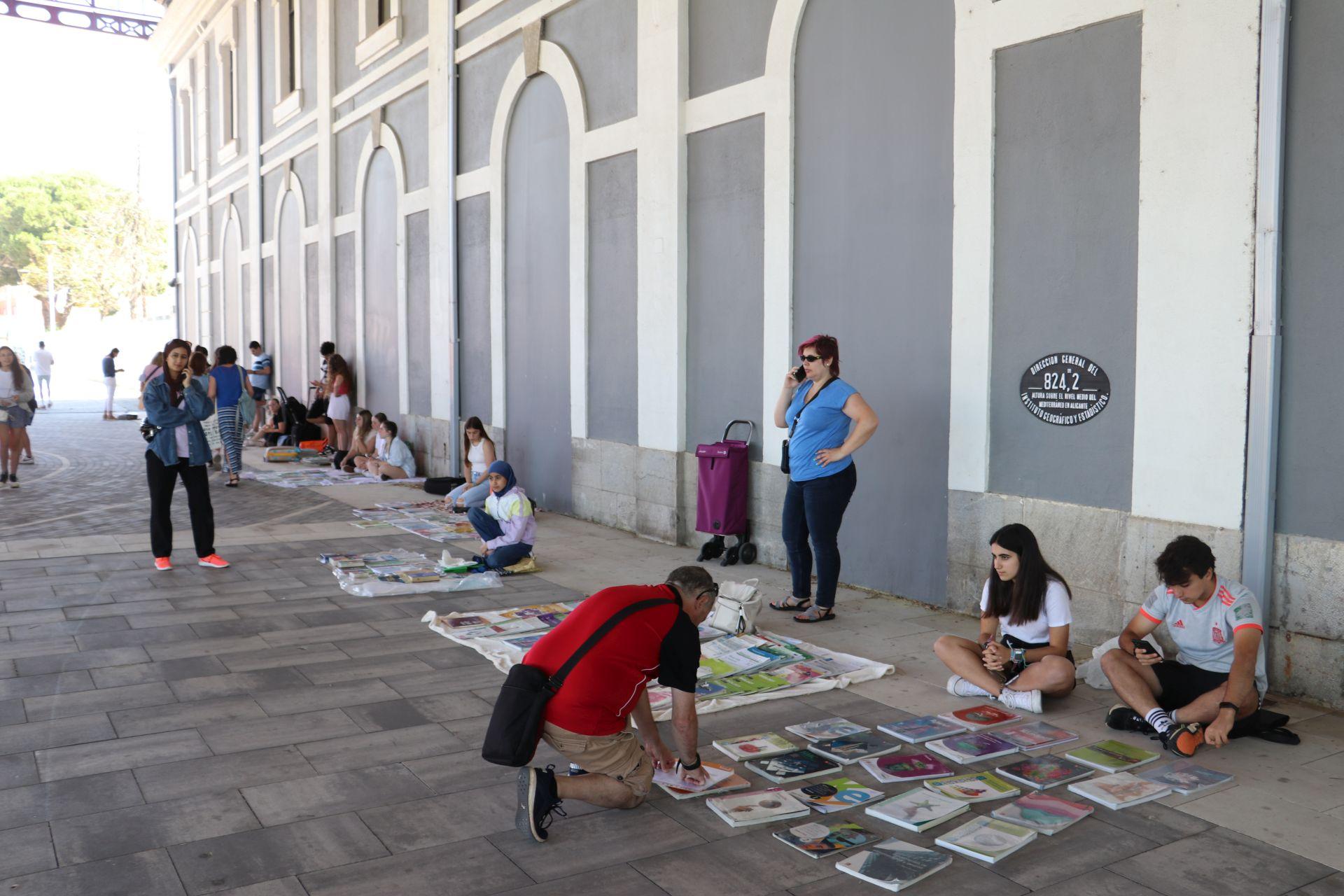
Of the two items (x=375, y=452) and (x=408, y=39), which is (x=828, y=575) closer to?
(x=375, y=452)

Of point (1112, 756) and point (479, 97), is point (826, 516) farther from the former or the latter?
point (479, 97)

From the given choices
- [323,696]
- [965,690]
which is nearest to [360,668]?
[323,696]

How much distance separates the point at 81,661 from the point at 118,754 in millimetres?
1794

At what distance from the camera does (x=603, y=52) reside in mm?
11578

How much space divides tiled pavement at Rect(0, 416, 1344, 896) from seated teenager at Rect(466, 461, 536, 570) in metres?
1.07

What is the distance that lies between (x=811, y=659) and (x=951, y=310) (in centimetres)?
264

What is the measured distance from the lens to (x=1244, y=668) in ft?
16.2

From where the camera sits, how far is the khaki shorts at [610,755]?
4078 millimetres

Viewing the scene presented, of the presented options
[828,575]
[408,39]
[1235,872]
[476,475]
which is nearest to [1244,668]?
[1235,872]

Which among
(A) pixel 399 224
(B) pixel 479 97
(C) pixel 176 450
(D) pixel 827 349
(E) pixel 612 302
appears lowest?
(C) pixel 176 450

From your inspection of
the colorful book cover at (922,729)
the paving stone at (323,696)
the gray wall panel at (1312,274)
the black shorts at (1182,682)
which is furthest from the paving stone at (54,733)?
the gray wall panel at (1312,274)

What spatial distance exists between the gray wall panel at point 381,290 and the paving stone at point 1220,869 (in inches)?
588

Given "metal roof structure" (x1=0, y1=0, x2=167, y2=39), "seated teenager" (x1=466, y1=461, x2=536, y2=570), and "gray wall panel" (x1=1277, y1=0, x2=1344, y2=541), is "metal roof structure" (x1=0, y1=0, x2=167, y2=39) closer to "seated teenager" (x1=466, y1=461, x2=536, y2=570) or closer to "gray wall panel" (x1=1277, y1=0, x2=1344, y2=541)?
"seated teenager" (x1=466, y1=461, x2=536, y2=570)

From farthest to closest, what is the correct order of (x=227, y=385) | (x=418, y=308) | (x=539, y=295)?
(x=418, y=308), (x=227, y=385), (x=539, y=295)
